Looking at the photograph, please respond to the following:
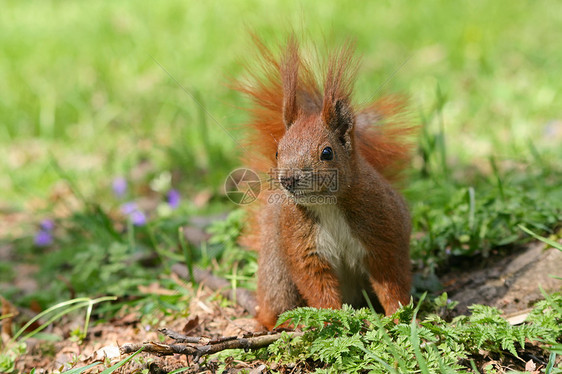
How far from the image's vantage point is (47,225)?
13.3 ft

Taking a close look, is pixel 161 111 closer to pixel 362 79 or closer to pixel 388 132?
pixel 362 79

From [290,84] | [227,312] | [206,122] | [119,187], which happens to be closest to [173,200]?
[119,187]

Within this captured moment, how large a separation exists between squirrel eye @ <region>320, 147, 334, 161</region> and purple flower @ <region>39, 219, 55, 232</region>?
8.87ft

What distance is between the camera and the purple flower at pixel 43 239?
3.91 meters

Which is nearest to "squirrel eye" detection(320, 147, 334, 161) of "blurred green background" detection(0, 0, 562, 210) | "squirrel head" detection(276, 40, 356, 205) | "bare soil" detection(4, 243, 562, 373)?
"squirrel head" detection(276, 40, 356, 205)

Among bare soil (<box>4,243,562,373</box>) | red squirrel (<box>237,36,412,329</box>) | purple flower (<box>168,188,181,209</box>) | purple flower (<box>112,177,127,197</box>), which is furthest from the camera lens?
purple flower (<box>112,177,127,197</box>)

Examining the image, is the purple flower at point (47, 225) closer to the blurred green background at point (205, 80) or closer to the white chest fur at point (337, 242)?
the blurred green background at point (205, 80)

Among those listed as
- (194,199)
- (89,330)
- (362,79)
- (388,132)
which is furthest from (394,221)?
(362,79)

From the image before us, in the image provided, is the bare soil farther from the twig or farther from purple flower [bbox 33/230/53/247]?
purple flower [bbox 33/230/53/247]

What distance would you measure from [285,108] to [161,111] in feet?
13.1

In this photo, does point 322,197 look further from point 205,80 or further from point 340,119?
point 205,80

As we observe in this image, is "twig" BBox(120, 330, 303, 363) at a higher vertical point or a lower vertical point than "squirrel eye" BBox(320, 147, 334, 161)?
lower

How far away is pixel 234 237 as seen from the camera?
3268mm

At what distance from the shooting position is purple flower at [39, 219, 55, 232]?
4004 mm
